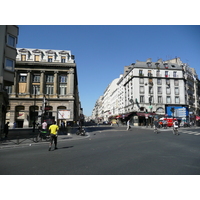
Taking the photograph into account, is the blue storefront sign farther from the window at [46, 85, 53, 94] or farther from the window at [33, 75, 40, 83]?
the window at [33, 75, 40, 83]

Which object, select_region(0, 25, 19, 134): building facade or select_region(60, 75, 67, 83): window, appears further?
select_region(60, 75, 67, 83): window

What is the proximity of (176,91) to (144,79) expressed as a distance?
1075 cm

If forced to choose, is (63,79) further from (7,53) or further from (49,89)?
(7,53)

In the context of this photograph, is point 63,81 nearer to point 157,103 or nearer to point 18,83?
point 18,83

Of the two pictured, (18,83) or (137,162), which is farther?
(18,83)

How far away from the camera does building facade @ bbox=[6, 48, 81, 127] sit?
36.5 m

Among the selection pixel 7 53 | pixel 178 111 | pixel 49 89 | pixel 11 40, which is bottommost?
pixel 178 111

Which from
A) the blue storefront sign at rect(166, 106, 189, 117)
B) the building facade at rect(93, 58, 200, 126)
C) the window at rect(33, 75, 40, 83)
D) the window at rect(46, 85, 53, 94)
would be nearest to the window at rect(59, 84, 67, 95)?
the window at rect(46, 85, 53, 94)

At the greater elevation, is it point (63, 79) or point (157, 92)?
point (63, 79)

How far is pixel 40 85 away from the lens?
38156 millimetres

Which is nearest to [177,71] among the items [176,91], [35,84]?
[176,91]

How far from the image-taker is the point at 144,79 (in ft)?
157

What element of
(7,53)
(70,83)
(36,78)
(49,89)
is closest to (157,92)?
(70,83)
